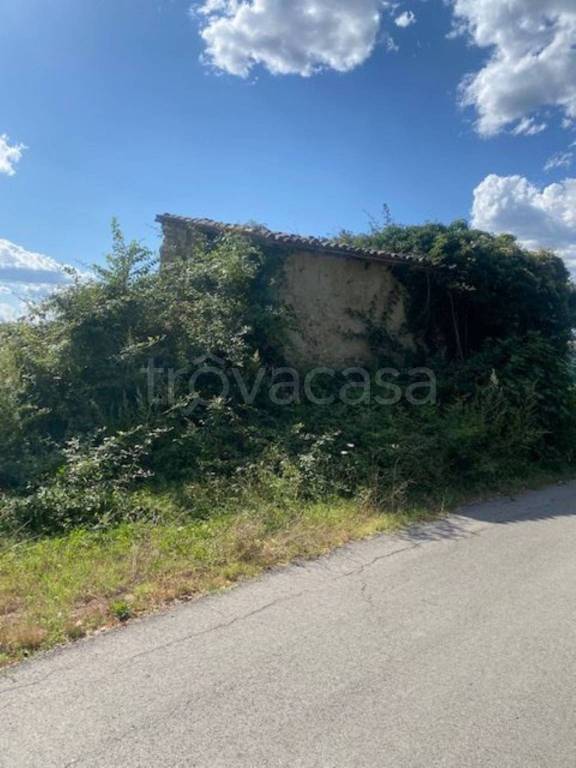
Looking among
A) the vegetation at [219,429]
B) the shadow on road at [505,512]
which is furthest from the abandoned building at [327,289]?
the shadow on road at [505,512]

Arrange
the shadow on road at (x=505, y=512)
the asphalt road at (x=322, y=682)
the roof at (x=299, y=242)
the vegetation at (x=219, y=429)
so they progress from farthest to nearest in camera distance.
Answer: the roof at (x=299, y=242)
the shadow on road at (x=505, y=512)
the vegetation at (x=219, y=429)
the asphalt road at (x=322, y=682)

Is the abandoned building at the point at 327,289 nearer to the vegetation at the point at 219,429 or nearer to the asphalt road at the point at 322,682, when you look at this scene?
the vegetation at the point at 219,429

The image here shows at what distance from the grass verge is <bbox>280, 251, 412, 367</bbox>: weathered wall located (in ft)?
17.4

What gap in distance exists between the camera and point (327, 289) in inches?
468

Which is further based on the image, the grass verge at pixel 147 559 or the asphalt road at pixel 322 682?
the grass verge at pixel 147 559

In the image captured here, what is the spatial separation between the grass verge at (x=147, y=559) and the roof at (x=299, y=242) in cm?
623

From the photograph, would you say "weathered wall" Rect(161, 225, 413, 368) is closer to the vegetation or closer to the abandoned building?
the abandoned building

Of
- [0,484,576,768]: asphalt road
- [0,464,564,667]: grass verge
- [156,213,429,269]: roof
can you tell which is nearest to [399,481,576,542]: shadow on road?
[0,464,564,667]: grass verge

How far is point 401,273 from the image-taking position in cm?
1281

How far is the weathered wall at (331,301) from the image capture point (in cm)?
1138

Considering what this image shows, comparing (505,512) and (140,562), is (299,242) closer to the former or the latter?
(505,512)

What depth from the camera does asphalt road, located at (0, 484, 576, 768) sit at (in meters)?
2.56

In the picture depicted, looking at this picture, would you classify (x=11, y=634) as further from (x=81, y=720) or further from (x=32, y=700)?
(x=81, y=720)

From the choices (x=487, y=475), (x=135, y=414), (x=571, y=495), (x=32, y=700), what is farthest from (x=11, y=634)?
(x=571, y=495)
